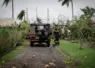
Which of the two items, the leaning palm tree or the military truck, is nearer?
the military truck

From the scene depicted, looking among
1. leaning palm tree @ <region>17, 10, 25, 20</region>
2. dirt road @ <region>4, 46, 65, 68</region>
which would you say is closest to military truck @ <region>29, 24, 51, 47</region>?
dirt road @ <region>4, 46, 65, 68</region>

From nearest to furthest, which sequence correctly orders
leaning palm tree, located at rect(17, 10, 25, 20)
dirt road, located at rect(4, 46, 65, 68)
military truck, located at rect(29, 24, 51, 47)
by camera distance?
dirt road, located at rect(4, 46, 65, 68)
military truck, located at rect(29, 24, 51, 47)
leaning palm tree, located at rect(17, 10, 25, 20)

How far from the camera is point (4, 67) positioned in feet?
46.5

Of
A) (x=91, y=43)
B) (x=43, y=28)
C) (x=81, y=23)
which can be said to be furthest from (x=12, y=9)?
(x=81, y=23)

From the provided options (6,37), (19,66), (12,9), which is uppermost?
(12,9)

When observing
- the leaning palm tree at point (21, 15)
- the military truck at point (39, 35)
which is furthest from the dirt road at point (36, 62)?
the leaning palm tree at point (21, 15)

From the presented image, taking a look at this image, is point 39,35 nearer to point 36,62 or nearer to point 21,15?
point 36,62

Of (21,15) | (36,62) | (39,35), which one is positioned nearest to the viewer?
(36,62)

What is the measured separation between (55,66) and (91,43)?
15.8 meters

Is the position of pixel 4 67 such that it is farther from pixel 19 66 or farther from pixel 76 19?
pixel 76 19

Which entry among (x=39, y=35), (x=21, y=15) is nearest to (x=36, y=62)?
(x=39, y=35)

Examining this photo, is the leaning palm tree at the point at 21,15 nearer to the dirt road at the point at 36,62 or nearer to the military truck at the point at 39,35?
the military truck at the point at 39,35

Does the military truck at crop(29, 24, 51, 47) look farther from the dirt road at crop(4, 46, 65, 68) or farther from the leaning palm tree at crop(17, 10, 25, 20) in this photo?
the leaning palm tree at crop(17, 10, 25, 20)

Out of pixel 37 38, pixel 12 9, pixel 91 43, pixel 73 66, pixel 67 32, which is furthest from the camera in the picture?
pixel 12 9
